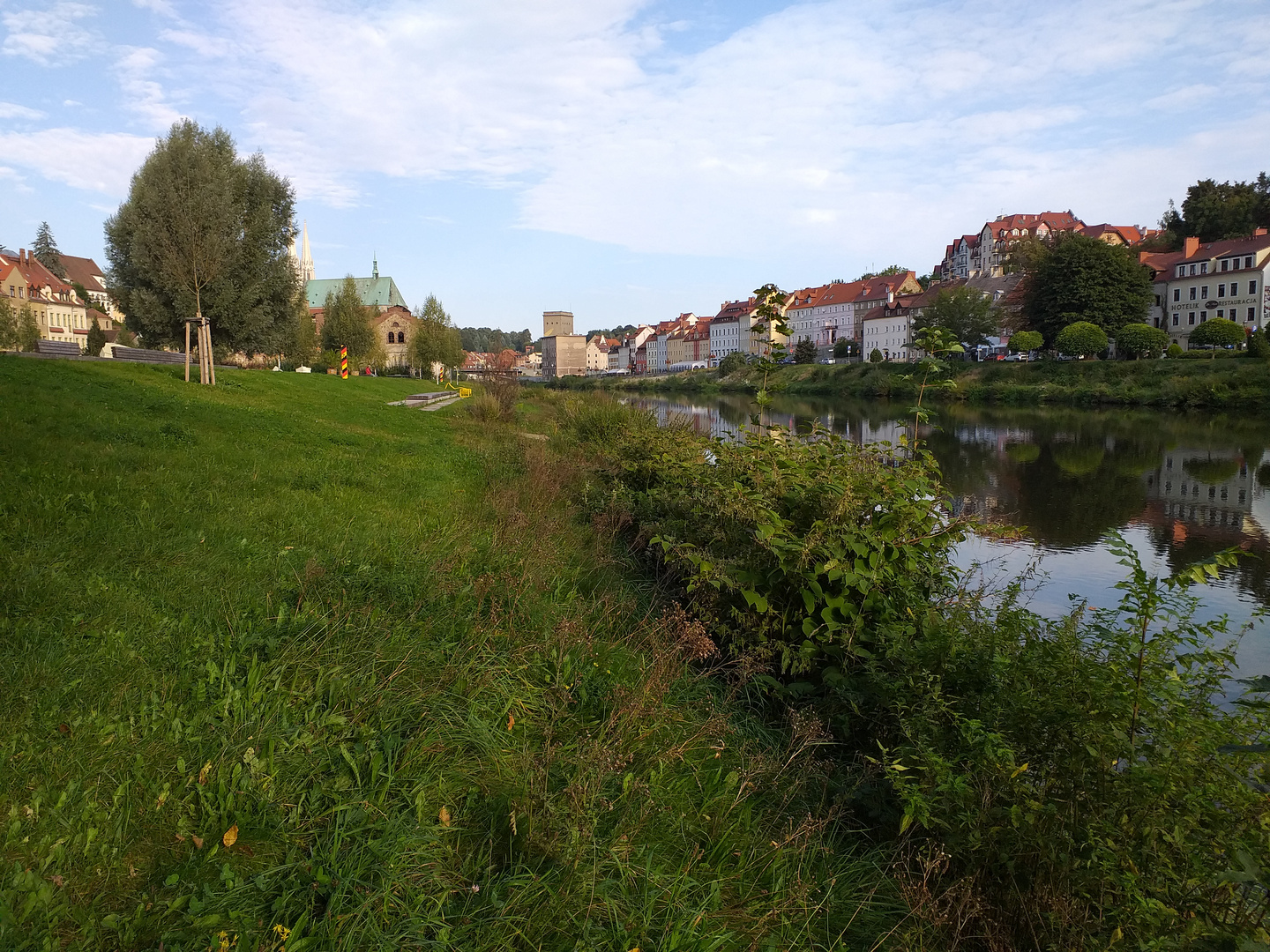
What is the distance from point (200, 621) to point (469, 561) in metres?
2.26

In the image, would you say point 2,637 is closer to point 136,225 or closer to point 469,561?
point 469,561

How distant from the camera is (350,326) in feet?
181

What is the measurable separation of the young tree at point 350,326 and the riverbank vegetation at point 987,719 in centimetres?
5413

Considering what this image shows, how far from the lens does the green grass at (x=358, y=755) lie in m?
2.62

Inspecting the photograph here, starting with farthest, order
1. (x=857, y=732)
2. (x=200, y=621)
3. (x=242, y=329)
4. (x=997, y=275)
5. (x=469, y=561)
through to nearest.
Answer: (x=997, y=275) → (x=242, y=329) → (x=469, y=561) → (x=857, y=732) → (x=200, y=621)

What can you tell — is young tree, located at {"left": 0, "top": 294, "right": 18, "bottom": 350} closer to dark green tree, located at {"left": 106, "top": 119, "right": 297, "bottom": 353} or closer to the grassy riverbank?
dark green tree, located at {"left": 106, "top": 119, "right": 297, "bottom": 353}

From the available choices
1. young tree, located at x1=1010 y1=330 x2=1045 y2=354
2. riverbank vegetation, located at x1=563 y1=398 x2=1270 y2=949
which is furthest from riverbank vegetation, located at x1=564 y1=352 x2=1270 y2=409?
riverbank vegetation, located at x1=563 y1=398 x2=1270 y2=949

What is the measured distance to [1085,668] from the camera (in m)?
3.60

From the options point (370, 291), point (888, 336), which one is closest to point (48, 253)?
point (370, 291)

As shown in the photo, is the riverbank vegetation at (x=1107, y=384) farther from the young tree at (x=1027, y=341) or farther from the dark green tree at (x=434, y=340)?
the dark green tree at (x=434, y=340)

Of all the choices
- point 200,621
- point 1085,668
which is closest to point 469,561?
point 200,621

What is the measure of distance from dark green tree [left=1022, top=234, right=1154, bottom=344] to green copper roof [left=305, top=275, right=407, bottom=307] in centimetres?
7485

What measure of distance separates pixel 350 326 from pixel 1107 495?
→ 49670mm

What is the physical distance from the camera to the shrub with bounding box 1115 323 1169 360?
176 ft
